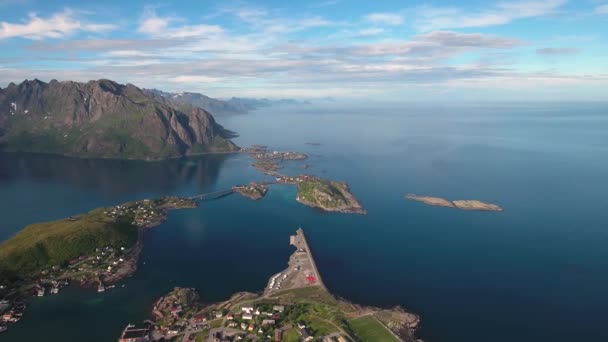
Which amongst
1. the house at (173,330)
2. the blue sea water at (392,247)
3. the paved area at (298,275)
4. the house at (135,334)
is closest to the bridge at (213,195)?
the blue sea water at (392,247)

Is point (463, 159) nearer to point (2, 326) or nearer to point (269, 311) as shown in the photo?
point (269, 311)

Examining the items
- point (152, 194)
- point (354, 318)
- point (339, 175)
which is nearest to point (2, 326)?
point (354, 318)

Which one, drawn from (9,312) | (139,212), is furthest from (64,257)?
(139,212)

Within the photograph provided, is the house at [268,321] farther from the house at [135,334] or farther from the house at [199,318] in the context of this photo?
the house at [135,334]

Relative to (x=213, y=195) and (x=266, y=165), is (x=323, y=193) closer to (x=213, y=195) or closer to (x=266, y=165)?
(x=213, y=195)

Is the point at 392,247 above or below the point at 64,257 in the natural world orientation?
above

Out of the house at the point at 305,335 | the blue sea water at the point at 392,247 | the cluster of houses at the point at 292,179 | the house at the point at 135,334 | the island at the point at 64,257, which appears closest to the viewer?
the house at the point at 135,334

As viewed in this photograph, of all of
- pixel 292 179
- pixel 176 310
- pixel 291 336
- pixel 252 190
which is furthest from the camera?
pixel 292 179
